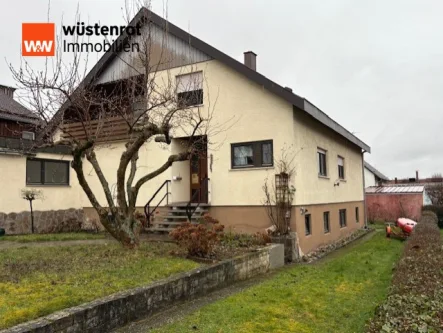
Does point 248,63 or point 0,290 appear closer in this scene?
point 0,290

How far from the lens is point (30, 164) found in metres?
15.4

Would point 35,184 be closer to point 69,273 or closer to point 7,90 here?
point 69,273

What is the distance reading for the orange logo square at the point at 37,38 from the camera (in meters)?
10.7

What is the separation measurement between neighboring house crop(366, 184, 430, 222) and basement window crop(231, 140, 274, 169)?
16811mm

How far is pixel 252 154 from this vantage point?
1277cm

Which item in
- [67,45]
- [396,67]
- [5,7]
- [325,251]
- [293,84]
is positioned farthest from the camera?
[293,84]

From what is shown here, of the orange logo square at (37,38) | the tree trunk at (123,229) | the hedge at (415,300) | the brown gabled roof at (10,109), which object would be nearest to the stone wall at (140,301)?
the tree trunk at (123,229)

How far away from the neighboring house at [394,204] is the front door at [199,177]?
1657 centimetres

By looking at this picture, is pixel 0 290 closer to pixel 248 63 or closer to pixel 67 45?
pixel 67 45

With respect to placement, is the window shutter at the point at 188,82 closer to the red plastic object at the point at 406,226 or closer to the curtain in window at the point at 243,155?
the curtain in window at the point at 243,155

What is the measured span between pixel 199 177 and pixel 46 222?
6.62 meters

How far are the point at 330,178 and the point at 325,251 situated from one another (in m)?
3.44

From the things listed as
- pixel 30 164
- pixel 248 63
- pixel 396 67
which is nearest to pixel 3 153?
A: pixel 30 164

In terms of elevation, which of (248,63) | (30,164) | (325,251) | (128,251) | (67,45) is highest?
(248,63)
